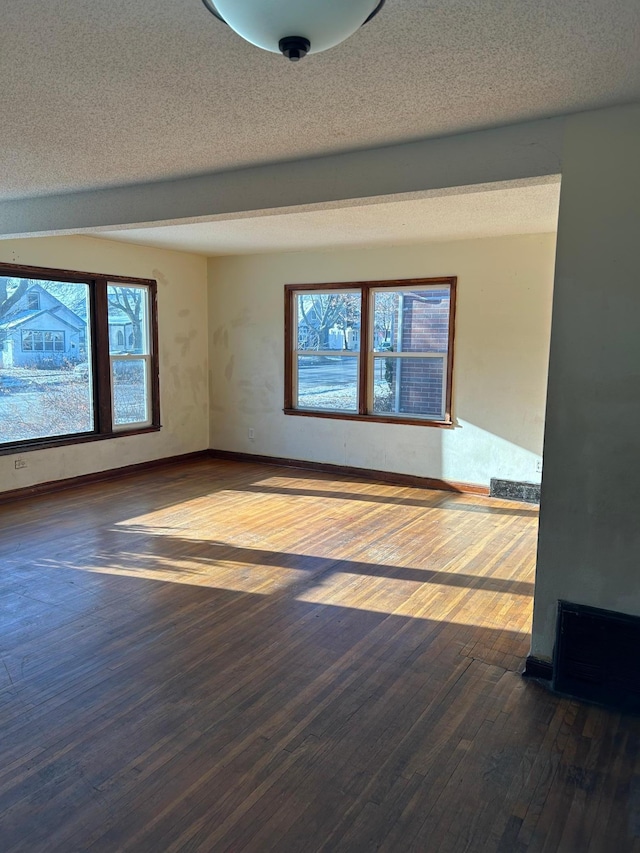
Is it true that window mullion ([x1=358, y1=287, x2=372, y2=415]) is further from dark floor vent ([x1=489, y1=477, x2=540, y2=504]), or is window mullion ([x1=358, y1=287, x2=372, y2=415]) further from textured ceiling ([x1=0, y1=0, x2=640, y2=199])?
textured ceiling ([x1=0, y1=0, x2=640, y2=199])

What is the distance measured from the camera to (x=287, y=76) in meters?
2.07

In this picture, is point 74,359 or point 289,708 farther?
point 74,359

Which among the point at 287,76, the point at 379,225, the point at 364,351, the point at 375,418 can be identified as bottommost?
the point at 375,418

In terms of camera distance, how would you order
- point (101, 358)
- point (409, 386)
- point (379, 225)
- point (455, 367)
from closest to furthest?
point (379, 225) → point (455, 367) → point (101, 358) → point (409, 386)

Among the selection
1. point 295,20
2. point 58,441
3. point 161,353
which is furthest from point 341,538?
point 295,20

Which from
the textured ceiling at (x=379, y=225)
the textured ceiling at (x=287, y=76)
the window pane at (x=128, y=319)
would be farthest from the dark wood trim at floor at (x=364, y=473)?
the textured ceiling at (x=287, y=76)

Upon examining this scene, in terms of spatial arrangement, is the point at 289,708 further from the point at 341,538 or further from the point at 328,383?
the point at 328,383

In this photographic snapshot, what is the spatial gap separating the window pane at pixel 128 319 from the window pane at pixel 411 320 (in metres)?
2.67

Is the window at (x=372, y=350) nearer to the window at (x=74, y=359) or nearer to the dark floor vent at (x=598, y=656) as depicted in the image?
the window at (x=74, y=359)

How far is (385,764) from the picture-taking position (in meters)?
2.14

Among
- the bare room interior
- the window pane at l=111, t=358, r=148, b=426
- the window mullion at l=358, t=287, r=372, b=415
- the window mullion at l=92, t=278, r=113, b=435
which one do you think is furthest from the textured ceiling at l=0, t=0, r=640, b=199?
the window pane at l=111, t=358, r=148, b=426

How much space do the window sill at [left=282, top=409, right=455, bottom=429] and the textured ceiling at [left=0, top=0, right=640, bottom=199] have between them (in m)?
3.76

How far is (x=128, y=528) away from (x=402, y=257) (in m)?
3.86

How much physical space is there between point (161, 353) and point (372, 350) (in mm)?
2508
